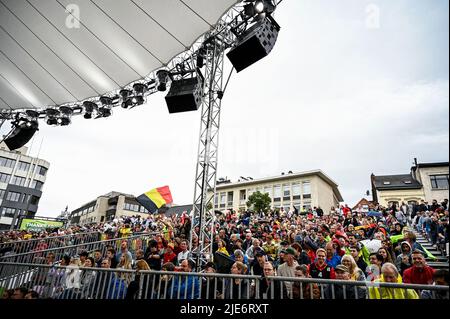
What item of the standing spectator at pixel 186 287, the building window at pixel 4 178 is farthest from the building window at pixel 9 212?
the standing spectator at pixel 186 287

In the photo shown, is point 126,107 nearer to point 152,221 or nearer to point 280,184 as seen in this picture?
point 152,221

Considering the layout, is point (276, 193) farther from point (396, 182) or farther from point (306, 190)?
point (396, 182)

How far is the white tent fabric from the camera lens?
7.46 m

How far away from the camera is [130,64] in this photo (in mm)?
9133

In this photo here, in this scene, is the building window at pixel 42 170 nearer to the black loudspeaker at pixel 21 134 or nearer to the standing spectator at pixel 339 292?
the black loudspeaker at pixel 21 134

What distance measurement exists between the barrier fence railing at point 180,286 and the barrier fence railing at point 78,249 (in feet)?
8.02

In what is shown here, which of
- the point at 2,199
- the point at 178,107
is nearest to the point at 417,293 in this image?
the point at 178,107

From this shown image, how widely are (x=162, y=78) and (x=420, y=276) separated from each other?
8329 millimetres

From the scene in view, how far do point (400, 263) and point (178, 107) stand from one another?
6666 millimetres

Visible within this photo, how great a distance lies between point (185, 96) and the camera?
7902 mm

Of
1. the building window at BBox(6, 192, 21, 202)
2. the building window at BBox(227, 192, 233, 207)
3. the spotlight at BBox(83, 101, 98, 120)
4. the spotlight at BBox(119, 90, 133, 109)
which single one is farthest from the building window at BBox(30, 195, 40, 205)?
the spotlight at BBox(119, 90, 133, 109)

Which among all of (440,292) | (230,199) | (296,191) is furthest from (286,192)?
(440,292)

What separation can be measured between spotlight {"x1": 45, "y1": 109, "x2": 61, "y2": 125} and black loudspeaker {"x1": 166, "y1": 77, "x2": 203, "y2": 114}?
6.15m

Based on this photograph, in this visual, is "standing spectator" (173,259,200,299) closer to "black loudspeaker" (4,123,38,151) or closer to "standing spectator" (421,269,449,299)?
"standing spectator" (421,269,449,299)
